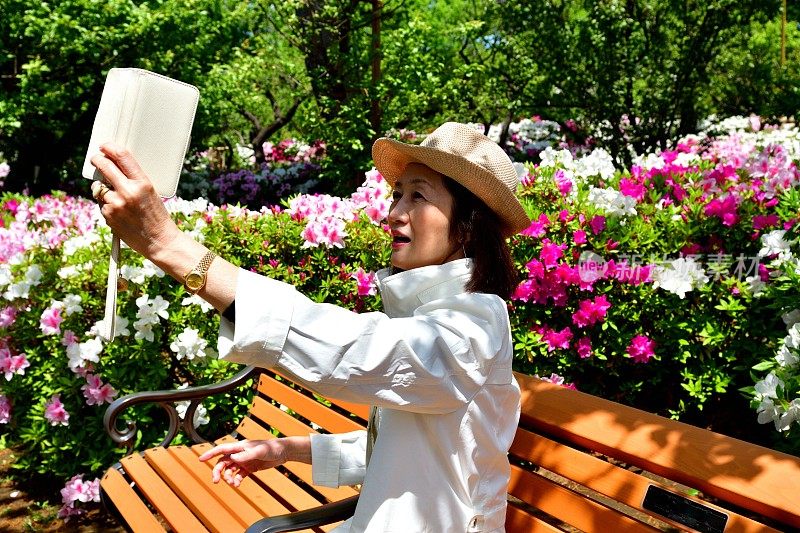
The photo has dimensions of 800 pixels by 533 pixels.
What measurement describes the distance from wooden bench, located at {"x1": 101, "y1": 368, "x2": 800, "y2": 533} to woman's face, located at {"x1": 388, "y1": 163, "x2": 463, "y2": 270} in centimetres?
61

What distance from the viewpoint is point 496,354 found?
5.66 feet

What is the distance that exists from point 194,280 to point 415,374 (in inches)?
18.8

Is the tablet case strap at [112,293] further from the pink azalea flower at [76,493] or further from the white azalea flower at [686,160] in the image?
the white azalea flower at [686,160]

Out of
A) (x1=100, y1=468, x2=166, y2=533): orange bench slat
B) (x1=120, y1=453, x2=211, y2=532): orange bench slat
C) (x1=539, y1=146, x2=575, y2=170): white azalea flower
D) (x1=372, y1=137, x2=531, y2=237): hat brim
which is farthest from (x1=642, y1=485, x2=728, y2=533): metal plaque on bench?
(x1=539, y1=146, x2=575, y2=170): white azalea flower

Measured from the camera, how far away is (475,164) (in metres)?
1.90

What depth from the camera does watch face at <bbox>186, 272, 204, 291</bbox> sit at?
1416 millimetres

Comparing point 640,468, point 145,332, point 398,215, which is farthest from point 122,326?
point 640,468

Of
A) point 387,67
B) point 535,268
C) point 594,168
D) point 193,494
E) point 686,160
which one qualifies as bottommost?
point 193,494

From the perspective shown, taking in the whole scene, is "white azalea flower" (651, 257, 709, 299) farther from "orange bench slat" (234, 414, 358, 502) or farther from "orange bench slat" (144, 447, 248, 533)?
"orange bench slat" (144, 447, 248, 533)

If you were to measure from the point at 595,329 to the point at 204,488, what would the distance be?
81.0 inches

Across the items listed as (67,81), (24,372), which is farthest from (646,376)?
(67,81)

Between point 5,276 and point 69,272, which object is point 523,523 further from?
point 5,276

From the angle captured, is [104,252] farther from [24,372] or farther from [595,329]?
[595,329]

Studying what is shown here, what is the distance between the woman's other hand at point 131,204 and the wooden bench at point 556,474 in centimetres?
101
